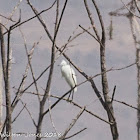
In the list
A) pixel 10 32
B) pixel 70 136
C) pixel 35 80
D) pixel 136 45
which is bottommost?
pixel 70 136

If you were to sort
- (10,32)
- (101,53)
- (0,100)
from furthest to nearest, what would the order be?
(101,53) → (0,100) → (10,32)

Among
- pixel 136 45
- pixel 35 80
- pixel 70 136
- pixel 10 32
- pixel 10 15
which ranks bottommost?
pixel 70 136

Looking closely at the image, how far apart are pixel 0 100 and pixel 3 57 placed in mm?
882

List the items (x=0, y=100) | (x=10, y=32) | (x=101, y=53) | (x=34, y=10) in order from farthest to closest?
(x=101, y=53)
(x=0, y=100)
(x=34, y=10)
(x=10, y=32)

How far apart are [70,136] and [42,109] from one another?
0.95 feet

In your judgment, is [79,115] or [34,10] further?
[34,10]

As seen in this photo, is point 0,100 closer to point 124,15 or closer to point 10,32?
point 10,32

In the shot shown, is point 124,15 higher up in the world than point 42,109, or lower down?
higher up

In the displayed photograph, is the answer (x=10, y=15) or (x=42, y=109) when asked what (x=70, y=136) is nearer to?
(x=42, y=109)

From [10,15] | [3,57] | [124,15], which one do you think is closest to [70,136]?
[3,57]

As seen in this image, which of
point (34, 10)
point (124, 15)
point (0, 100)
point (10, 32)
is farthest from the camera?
point (124, 15)

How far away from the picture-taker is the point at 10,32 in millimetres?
2197

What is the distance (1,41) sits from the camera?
90.6 inches

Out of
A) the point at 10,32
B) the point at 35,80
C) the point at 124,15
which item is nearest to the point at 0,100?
the point at 35,80
